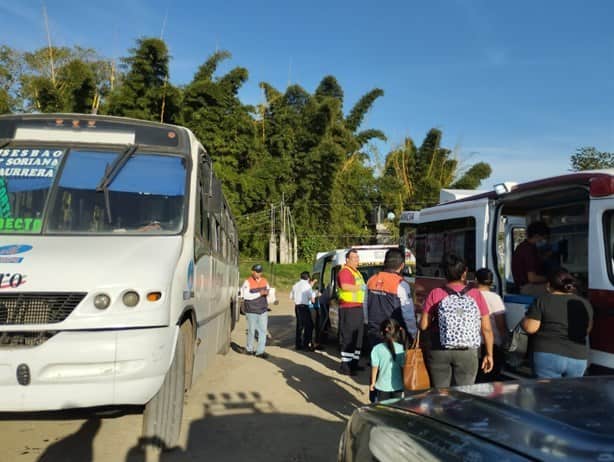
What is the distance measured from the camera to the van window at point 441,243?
7.35 metres

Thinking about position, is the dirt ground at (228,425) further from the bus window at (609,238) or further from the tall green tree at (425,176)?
the tall green tree at (425,176)

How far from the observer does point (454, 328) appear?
471 cm

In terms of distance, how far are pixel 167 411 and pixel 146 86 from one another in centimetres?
2619

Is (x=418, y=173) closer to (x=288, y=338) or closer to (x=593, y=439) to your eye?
(x=288, y=338)

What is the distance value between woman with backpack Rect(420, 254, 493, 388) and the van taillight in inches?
55.4

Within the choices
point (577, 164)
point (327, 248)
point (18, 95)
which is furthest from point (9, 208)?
point (18, 95)

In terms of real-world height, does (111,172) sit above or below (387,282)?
above

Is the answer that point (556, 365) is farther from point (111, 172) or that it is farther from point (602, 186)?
point (111, 172)

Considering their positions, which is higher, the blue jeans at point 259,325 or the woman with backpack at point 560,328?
the woman with backpack at point 560,328

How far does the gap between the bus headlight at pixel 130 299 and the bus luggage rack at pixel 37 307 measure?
0.96 ft

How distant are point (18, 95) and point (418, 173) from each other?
2854 centimetres

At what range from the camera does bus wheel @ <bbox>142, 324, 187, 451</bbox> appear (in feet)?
15.5

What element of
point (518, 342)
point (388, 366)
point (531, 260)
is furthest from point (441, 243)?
point (388, 366)

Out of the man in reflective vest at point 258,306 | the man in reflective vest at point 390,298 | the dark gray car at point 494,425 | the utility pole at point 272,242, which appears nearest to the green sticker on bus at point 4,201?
the dark gray car at point 494,425
